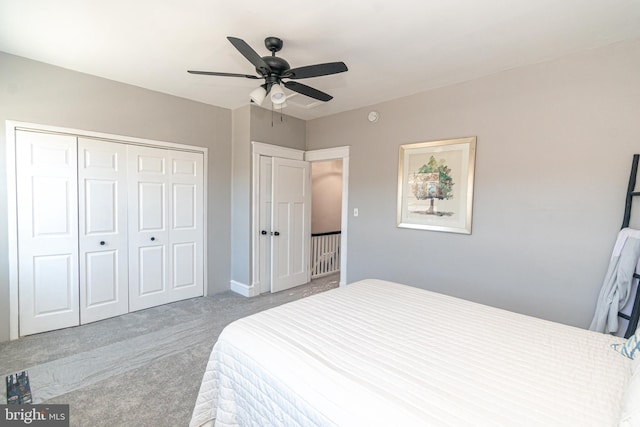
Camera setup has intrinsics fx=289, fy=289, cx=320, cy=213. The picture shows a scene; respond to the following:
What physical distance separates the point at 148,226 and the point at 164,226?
0.18 m

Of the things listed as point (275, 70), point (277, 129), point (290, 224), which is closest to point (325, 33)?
point (275, 70)

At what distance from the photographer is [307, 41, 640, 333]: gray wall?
2.29 meters

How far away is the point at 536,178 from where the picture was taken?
2602 millimetres

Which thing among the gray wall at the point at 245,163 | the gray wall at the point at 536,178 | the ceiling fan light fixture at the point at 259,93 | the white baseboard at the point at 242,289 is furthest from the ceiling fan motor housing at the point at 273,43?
the white baseboard at the point at 242,289

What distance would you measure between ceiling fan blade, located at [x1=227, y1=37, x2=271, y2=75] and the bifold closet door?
2160 millimetres

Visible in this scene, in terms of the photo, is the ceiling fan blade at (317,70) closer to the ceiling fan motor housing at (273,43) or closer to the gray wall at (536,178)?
the ceiling fan motor housing at (273,43)

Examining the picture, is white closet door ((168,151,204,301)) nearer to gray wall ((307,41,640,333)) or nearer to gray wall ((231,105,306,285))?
gray wall ((231,105,306,285))

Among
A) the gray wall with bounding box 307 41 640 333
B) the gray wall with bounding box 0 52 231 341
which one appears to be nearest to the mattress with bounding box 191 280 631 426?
the gray wall with bounding box 307 41 640 333

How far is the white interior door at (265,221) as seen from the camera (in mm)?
4012

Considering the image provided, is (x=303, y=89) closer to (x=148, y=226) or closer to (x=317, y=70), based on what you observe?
(x=317, y=70)

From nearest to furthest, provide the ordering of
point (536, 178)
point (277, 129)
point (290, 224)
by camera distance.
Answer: point (536, 178)
point (277, 129)
point (290, 224)

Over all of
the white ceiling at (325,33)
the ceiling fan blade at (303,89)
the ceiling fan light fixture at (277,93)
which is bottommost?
the ceiling fan light fixture at (277,93)

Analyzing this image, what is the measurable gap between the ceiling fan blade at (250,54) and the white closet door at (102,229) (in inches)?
86.6

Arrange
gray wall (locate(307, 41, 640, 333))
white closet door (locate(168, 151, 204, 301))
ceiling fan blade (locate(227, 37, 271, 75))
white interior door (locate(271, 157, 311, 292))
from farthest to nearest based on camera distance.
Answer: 1. white interior door (locate(271, 157, 311, 292))
2. white closet door (locate(168, 151, 204, 301))
3. gray wall (locate(307, 41, 640, 333))
4. ceiling fan blade (locate(227, 37, 271, 75))
